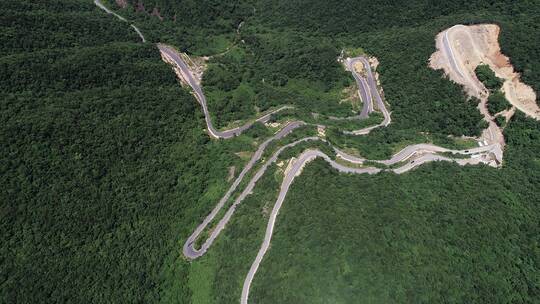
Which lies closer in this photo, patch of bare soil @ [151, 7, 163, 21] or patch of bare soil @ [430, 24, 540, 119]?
patch of bare soil @ [430, 24, 540, 119]

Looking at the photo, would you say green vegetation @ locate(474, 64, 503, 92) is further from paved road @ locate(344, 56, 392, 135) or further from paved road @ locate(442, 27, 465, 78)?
paved road @ locate(344, 56, 392, 135)

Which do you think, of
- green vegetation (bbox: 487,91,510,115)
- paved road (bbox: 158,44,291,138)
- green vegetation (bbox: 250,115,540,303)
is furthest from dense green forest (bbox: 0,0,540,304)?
paved road (bbox: 158,44,291,138)

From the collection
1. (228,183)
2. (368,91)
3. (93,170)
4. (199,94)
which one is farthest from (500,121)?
(93,170)

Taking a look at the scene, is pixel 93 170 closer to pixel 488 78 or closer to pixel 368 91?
pixel 368 91

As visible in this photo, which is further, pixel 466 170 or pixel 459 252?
pixel 466 170

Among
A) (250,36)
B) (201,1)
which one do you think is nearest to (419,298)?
(250,36)

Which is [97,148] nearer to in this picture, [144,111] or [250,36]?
[144,111]

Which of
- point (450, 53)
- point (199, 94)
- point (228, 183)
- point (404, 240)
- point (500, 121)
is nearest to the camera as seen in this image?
point (404, 240)
